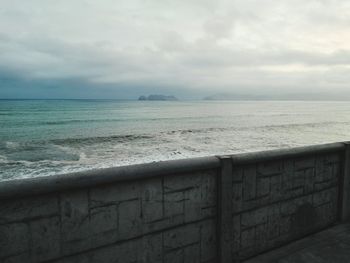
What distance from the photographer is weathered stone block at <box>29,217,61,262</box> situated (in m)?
Result: 2.58

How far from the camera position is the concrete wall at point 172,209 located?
2.59 meters

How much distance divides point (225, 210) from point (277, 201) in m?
1.01

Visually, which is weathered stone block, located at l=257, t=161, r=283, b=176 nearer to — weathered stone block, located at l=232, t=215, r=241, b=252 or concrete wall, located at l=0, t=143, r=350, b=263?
concrete wall, located at l=0, t=143, r=350, b=263

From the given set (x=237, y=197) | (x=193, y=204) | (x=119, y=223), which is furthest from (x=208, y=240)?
(x=119, y=223)

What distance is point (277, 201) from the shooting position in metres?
4.24

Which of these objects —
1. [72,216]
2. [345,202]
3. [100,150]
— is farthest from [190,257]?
[100,150]

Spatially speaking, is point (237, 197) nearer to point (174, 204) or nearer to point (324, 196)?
point (174, 204)

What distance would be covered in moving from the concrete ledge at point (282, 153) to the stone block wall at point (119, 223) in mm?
426

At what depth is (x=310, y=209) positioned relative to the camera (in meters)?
4.71

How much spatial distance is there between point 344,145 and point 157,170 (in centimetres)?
366

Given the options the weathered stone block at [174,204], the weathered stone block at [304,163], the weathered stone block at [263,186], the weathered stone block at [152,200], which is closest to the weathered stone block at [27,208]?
the weathered stone block at [152,200]

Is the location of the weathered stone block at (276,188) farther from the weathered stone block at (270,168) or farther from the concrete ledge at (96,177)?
the concrete ledge at (96,177)

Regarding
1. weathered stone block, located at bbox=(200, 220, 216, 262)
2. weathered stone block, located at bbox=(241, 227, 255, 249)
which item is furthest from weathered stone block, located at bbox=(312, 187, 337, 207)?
weathered stone block, located at bbox=(200, 220, 216, 262)

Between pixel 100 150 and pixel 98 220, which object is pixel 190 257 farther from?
pixel 100 150
